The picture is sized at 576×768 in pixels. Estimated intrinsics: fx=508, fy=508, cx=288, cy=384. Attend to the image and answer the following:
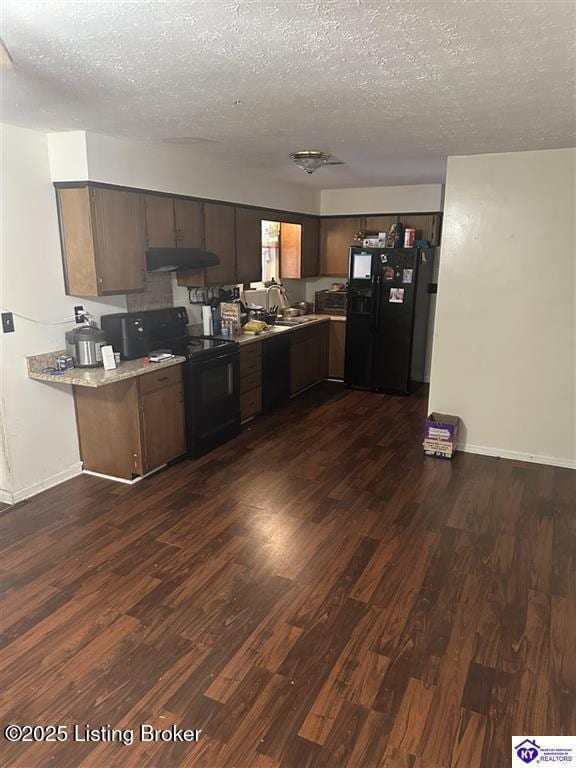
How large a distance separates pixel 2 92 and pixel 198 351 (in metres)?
2.22

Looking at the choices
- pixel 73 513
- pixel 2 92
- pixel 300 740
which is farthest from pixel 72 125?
pixel 300 740

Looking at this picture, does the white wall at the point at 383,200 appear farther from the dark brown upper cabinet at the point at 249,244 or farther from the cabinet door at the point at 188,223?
the cabinet door at the point at 188,223

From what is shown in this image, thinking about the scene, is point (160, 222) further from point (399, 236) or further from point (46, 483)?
point (399, 236)

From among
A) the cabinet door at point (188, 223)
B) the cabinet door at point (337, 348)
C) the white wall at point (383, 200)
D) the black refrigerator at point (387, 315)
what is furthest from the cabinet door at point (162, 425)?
the white wall at point (383, 200)

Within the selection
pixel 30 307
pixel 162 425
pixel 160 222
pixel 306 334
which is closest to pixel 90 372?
pixel 30 307

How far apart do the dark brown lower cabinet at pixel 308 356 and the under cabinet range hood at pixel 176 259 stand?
159 cm

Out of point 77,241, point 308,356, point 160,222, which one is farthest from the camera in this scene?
A: point 308,356

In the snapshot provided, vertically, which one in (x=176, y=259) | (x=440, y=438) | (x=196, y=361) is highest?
(x=176, y=259)

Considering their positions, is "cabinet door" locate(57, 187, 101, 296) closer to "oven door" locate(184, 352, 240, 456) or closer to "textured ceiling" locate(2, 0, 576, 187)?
"textured ceiling" locate(2, 0, 576, 187)

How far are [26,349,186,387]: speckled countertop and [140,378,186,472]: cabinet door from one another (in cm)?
20

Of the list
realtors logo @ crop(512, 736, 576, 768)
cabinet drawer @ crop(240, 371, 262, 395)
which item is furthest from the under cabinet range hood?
realtors logo @ crop(512, 736, 576, 768)

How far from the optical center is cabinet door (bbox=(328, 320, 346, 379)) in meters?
6.72

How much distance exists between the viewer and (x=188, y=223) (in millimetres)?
4461

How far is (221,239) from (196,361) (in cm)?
141
